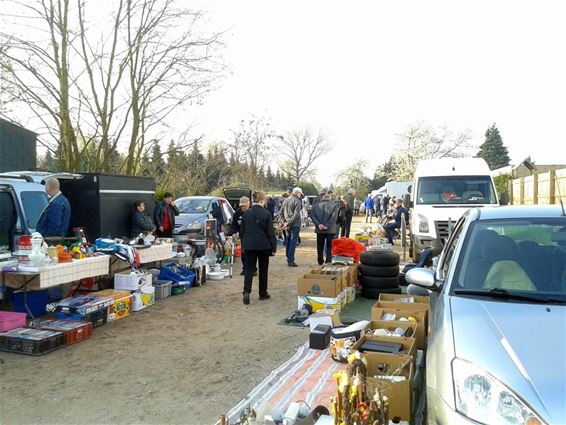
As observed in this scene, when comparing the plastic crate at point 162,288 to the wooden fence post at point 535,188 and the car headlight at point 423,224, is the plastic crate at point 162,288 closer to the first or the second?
the car headlight at point 423,224

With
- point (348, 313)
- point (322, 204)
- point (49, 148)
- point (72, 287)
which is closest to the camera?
point (348, 313)

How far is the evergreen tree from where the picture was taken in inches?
2876

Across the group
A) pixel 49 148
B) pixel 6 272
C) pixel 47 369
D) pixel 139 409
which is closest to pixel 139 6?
pixel 49 148

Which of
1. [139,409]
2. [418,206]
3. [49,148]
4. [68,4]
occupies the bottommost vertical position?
[139,409]

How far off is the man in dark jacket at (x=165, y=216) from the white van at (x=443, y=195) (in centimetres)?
610

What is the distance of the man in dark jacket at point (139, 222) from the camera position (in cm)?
988

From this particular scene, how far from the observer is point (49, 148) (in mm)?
15172

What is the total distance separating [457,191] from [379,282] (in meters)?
4.99

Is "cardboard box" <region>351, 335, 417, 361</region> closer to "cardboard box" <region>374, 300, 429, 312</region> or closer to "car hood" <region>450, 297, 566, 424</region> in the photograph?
"car hood" <region>450, 297, 566, 424</region>

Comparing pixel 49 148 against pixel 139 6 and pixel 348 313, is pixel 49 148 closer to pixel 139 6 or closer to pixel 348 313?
pixel 139 6

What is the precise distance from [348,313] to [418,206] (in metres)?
5.46

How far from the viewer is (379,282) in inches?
339

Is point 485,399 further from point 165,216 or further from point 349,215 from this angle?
point 349,215

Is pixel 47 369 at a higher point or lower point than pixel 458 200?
lower
